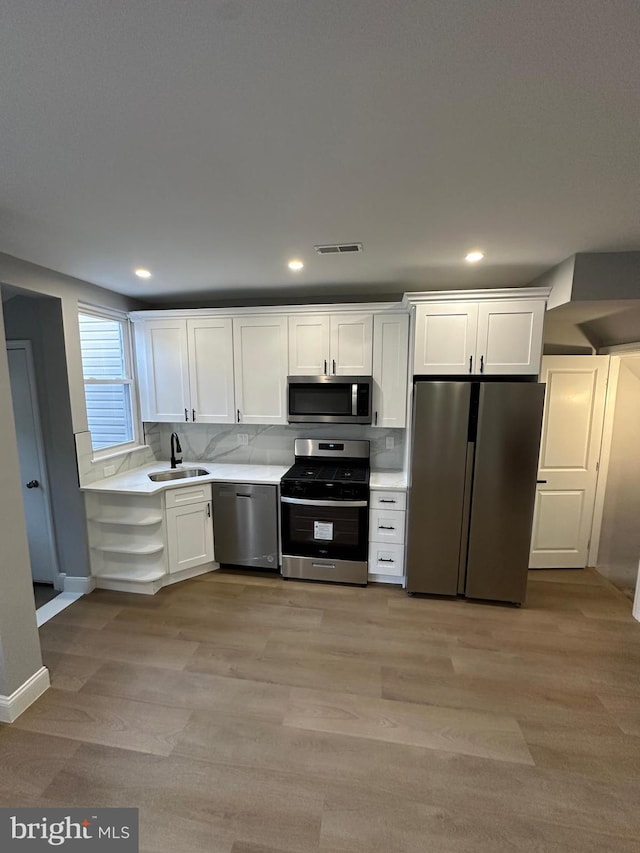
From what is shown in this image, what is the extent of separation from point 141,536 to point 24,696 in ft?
3.96

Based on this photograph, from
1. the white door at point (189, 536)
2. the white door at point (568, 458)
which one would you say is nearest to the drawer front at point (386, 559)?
the white door at point (568, 458)

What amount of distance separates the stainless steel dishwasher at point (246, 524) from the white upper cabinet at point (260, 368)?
0.69 metres

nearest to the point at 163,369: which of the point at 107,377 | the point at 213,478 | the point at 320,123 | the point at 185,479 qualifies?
the point at 107,377

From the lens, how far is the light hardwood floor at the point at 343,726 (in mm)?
1424

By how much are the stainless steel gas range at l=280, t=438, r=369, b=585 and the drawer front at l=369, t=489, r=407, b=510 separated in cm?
6

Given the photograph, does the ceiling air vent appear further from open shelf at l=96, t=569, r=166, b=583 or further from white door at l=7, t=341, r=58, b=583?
open shelf at l=96, t=569, r=166, b=583

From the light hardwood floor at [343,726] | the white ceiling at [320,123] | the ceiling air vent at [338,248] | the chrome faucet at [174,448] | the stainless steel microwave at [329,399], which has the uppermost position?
the ceiling air vent at [338,248]

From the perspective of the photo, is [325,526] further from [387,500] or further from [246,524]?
[246,524]

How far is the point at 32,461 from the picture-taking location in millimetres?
2928

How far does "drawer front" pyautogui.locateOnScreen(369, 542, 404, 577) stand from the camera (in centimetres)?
304

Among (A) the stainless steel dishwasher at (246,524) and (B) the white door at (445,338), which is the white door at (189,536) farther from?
(B) the white door at (445,338)

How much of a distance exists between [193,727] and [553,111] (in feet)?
9.52

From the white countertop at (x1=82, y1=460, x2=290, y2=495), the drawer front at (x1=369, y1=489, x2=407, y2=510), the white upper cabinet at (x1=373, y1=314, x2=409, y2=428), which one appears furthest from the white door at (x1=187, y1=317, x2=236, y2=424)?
the drawer front at (x1=369, y1=489, x2=407, y2=510)

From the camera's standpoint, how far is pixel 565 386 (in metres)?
3.14
